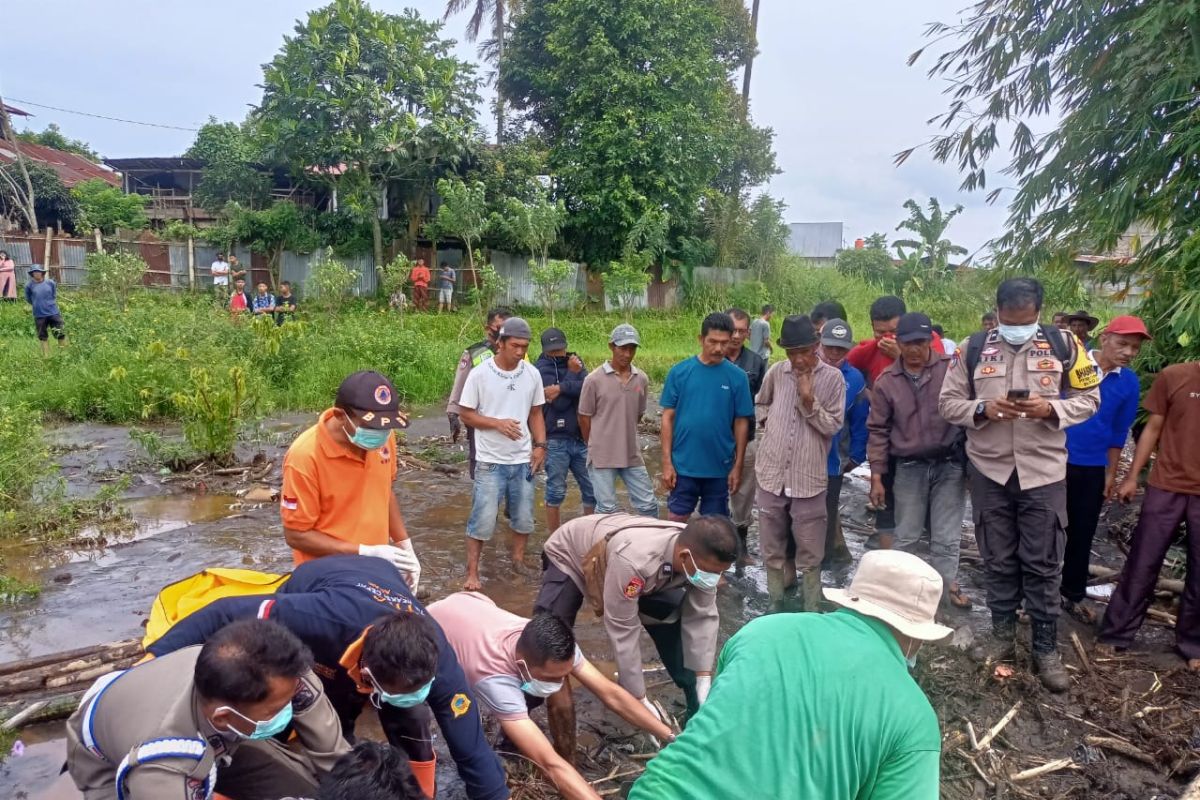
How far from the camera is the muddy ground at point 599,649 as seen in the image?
12.3 feet

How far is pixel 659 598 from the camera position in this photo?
366 centimetres

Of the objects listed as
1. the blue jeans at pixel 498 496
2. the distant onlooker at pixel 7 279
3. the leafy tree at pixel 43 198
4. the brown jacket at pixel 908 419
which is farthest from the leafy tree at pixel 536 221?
the brown jacket at pixel 908 419

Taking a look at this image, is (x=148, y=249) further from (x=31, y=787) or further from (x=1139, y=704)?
(x=1139, y=704)

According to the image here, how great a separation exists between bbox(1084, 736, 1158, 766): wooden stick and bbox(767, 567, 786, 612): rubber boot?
1.81m

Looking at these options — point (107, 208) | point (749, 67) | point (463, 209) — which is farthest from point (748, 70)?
point (107, 208)

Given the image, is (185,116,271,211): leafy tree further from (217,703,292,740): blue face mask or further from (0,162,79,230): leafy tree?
(217,703,292,740): blue face mask

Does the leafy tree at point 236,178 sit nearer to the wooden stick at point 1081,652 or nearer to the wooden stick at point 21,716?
the wooden stick at point 21,716

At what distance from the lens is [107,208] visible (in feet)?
85.8

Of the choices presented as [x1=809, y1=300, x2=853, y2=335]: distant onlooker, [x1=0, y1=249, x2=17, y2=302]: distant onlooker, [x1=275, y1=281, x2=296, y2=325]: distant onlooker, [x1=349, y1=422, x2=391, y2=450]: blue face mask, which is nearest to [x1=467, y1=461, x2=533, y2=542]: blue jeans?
[x1=349, y1=422, x2=391, y2=450]: blue face mask

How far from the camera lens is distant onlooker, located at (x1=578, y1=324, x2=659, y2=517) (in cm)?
606

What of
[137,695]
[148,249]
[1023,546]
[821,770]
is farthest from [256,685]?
[148,249]

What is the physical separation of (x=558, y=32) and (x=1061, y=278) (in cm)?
1836

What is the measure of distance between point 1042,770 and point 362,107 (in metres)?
22.0

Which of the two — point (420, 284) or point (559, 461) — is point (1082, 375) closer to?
point (559, 461)
